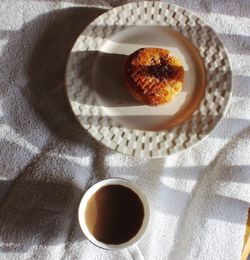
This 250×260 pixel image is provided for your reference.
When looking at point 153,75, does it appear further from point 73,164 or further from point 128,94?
point 73,164

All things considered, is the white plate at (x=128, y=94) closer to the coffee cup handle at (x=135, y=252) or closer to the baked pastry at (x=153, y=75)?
the baked pastry at (x=153, y=75)

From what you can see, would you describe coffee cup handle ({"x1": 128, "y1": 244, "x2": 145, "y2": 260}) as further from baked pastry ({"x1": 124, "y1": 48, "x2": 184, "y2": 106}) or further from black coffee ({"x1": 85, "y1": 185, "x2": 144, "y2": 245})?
baked pastry ({"x1": 124, "y1": 48, "x2": 184, "y2": 106})

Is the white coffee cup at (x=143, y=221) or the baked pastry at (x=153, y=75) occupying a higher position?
the baked pastry at (x=153, y=75)

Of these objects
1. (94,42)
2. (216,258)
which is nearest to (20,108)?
(94,42)

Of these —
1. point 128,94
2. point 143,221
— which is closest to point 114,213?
point 143,221

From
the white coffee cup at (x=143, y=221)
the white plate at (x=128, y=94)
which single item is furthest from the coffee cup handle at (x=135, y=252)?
the white plate at (x=128, y=94)

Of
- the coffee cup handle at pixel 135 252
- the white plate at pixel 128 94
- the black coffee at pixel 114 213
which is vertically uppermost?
the white plate at pixel 128 94
